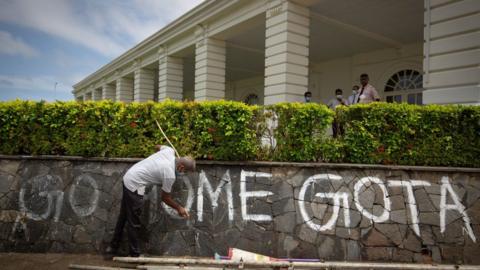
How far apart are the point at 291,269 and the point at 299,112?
254cm

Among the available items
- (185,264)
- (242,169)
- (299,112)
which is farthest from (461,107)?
(185,264)

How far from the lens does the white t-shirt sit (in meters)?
4.36

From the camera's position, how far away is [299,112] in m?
5.22

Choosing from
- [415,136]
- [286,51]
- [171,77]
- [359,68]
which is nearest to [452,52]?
[415,136]

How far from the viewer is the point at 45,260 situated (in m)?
4.62

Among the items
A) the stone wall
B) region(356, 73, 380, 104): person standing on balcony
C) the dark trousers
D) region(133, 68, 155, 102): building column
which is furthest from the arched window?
region(133, 68, 155, 102): building column

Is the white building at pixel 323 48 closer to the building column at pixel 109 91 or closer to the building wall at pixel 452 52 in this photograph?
the building wall at pixel 452 52

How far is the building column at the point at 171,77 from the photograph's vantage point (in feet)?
52.2

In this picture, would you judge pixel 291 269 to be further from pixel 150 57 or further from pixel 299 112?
pixel 150 57

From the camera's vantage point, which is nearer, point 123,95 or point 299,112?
point 299,112

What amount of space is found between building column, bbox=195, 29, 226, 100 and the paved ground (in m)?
9.01

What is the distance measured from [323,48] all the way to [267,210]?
11036 millimetres

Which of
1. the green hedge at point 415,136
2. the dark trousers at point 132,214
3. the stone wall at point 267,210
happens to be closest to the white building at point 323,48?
the green hedge at point 415,136

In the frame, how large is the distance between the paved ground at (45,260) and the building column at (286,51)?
22.2ft
